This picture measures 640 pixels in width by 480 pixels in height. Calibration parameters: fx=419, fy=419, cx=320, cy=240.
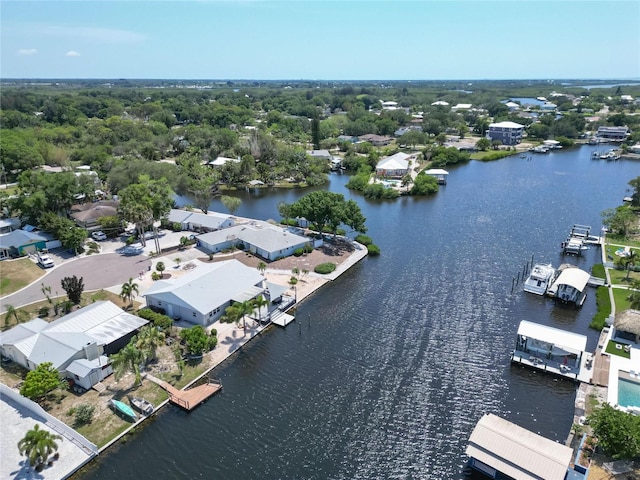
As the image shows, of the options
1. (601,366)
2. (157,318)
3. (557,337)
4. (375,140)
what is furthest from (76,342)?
(375,140)

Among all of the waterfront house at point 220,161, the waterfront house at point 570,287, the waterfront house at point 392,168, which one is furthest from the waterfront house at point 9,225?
the waterfront house at point 570,287

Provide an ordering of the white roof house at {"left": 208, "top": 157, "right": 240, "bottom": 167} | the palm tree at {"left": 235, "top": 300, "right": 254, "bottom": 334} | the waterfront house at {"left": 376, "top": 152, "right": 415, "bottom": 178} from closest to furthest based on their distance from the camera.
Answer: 1. the palm tree at {"left": 235, "top": 300, "right": 254, "bottom": 334}
2. the waterfront house at {"left": 376, "top": 152, "right": 415, "bottom": 178}
3. the white roof house at {"left": 208, "top": 157, "right": 240, "bottom": 167}

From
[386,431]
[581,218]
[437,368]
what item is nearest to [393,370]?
[437,368]

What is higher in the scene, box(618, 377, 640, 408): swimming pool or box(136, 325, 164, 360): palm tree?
box(136, 325, 164, 360): palm tree

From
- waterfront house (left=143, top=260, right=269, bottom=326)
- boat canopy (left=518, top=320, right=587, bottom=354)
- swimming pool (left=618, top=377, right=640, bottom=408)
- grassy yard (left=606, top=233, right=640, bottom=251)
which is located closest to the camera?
swimming pool (left=618, top=377, right=640, bottom=408)

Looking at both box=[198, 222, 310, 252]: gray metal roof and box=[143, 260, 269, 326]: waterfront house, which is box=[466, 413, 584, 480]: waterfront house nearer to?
box=[143, 260, 269, 326]: waterfront house

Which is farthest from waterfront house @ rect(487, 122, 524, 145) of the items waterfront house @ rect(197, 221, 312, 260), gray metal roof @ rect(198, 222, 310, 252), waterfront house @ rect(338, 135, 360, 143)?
gray metal roof @ rect(198, 222, 310, 252)

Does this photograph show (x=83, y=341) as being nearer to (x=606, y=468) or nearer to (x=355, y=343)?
(x=355, y=343)
